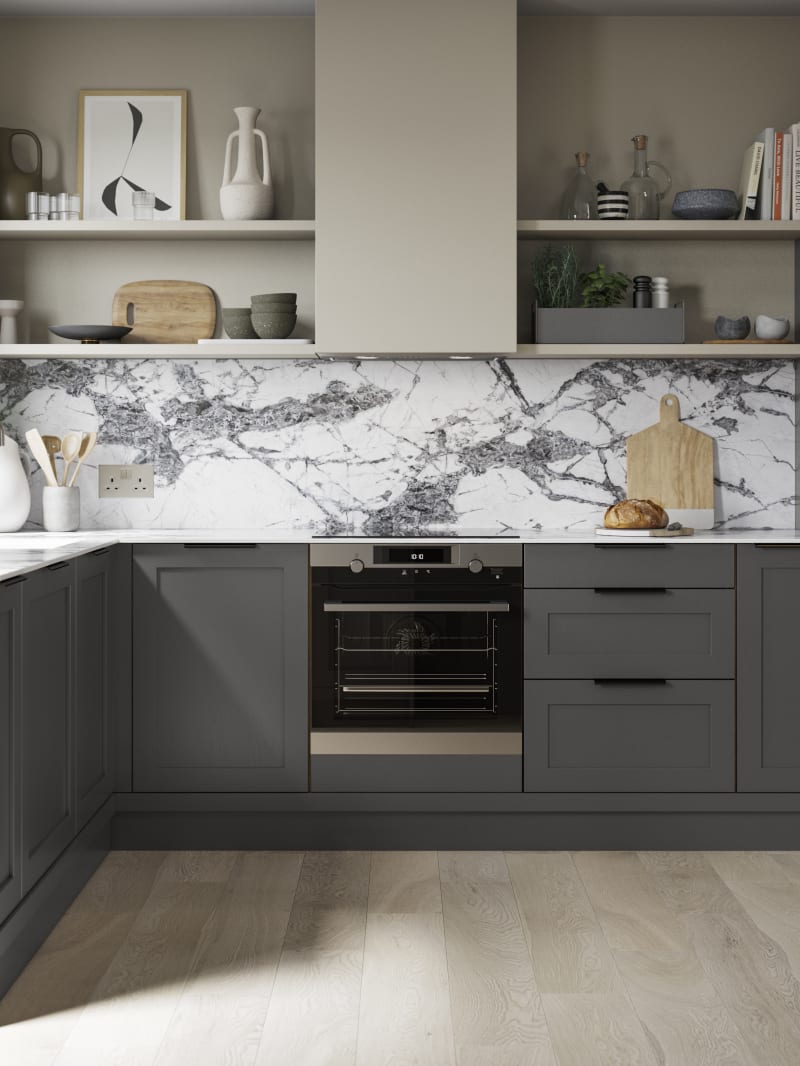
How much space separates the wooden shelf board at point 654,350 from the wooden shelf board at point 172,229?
0.81 m

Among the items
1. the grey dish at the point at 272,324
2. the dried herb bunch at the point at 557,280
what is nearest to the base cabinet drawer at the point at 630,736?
the dried herb bunch at the point at 557,280

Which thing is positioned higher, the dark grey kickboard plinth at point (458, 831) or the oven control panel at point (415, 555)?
the oven control panel at point (415, 555)

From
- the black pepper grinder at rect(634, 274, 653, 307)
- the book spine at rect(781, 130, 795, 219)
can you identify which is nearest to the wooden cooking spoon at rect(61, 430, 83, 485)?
the black pepper grinder at rect(634, 274, 653, 307)

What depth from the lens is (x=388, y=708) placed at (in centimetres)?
322

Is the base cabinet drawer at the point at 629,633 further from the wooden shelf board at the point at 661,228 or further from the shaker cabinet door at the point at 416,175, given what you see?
the wooden shelf board at the point at 661,228

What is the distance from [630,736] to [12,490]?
6.72 ft

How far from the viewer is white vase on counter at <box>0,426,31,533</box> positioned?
11.3ft

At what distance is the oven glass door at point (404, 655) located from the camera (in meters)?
3.21

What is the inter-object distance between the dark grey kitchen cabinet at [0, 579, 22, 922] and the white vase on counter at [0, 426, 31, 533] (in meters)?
1.19

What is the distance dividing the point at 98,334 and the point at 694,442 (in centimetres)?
199

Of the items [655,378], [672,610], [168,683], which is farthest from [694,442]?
[168,683]

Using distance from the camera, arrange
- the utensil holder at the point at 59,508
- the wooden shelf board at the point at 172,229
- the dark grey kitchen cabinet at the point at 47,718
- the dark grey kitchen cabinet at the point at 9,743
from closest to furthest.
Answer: the dark grey kitchen cabinet at the point at 9,743, the dark grey kitchen cabinet at the point at 47,718, the wooden shelf board at the point at 172,229, the utensil holder at the point at 59,508

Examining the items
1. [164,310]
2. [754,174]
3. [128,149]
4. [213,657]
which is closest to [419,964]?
[213,657]

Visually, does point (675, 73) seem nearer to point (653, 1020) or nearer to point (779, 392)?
point (779, 392)
